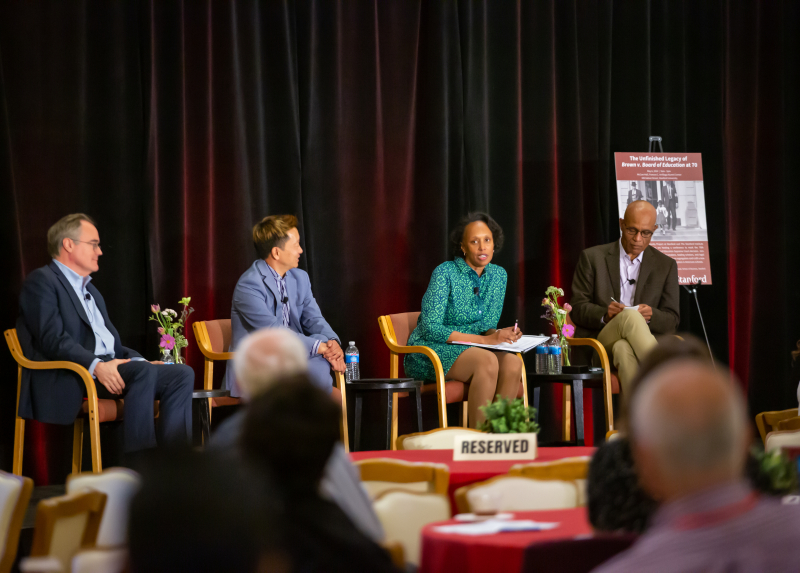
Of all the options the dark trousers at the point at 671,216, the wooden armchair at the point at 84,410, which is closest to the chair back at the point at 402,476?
the wooden armchair at the point at 84,410

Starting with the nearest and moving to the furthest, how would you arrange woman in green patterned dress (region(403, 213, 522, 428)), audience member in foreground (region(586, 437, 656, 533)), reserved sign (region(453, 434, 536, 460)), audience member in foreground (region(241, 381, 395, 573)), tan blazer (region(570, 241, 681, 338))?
audience member in foreground (region(241, 381, 395, 573))
audience member in foreground (region(586, 437, 656, 533))
reserved sign (region(453, 434, 536, 460))
woman in green patterned dress (region(403, 213, 522, 428))
tan blazer (region(570, 241, 681, 338))

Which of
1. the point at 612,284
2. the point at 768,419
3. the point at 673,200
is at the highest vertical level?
the point at 673,200

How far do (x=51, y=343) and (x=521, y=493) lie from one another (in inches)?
104

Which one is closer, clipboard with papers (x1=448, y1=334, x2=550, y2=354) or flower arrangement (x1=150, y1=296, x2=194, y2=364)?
flower arrangement (x1=150, y1=296, x2=194, y2=364)

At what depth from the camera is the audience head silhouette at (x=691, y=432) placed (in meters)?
0.99

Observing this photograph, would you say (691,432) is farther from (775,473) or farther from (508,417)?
(508,417)

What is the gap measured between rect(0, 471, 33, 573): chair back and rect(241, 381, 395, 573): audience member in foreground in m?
0.89

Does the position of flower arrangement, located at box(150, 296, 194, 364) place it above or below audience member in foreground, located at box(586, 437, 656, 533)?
above

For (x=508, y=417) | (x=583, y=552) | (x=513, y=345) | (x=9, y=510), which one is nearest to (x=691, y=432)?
(x=583, y=552)

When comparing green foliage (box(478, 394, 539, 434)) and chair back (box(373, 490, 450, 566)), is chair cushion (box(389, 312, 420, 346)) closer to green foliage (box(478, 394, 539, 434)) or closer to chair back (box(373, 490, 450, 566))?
green foliage (box(478, 394, 539, 434))

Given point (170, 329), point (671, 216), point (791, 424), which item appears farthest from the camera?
point (671, 216)

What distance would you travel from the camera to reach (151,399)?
384 cm

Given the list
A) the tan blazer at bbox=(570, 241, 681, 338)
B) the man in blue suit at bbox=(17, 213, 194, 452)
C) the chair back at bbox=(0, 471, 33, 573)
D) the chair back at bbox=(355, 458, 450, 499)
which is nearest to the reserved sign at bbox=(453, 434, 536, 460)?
the chair back at bbox=(355, 458, 450, 499)

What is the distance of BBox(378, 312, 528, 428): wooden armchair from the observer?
14.6ft
